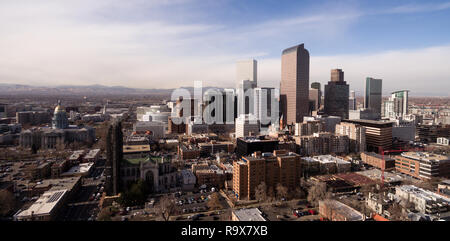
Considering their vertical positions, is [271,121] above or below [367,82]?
below

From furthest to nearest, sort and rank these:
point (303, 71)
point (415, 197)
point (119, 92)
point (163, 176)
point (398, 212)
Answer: point (119, 92), point (303, 71), point (163, 176), point (415, 197), point (398, 212)

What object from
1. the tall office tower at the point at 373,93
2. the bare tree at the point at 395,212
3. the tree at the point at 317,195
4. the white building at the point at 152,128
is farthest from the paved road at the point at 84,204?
the tall office tower at the point at 373,93

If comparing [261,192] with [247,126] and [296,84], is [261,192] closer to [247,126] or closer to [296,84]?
[247,126]

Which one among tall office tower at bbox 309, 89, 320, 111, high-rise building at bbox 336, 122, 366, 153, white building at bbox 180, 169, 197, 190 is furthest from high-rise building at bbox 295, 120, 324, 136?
tall office tower at bbox 309, 89, 320, 111

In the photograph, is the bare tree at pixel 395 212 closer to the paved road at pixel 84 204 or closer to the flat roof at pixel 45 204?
the paved road at pixel 84 204
